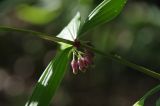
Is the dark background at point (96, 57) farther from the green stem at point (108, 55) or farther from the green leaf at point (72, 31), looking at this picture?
the green stem at point (108, 55)

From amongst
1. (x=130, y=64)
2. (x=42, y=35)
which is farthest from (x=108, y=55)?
(x=42, y=35)

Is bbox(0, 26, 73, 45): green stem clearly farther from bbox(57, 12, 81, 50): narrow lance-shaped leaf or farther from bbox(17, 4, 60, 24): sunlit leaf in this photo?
bbox(17, 4, 60, 24): sunlit leaf

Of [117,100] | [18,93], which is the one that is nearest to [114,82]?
[117,100]

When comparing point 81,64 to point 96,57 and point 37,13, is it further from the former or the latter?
point 96,57

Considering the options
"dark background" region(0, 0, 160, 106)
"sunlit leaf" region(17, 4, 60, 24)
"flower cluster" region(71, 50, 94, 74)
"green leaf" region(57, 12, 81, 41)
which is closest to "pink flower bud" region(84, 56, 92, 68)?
"flower cluster" region(71, 50, 94, 74)

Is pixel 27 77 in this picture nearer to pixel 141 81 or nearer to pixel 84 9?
pixel 141 81

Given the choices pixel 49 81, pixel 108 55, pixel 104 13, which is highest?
pixel 104 13

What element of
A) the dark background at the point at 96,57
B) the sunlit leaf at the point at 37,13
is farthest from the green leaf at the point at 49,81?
the sunlit leaf at the point at 37,13
